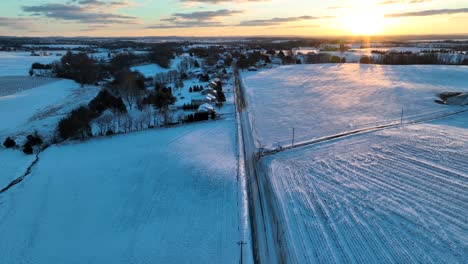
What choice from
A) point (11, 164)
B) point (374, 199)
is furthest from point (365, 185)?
point (11, 164)

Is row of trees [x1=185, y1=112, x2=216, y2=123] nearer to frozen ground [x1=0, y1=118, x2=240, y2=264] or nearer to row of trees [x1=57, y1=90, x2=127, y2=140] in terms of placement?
frozen ground [x1=0, y1=118, x2=240, y2=264]

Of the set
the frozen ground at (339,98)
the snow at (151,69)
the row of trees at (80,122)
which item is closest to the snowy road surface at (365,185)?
the frozen ground at (339,98)

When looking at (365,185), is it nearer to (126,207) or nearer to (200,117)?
(126,207)

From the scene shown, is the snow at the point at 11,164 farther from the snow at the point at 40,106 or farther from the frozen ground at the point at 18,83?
the frozen ground at the point at 18,83

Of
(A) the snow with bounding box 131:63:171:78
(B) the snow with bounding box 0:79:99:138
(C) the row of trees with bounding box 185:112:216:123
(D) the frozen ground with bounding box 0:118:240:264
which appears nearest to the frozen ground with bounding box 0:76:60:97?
(B) the snow with bounding box 0:79:99:138

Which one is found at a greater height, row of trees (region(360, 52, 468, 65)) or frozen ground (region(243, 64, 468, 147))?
row of trees (region(360, 52, 468, 65))
